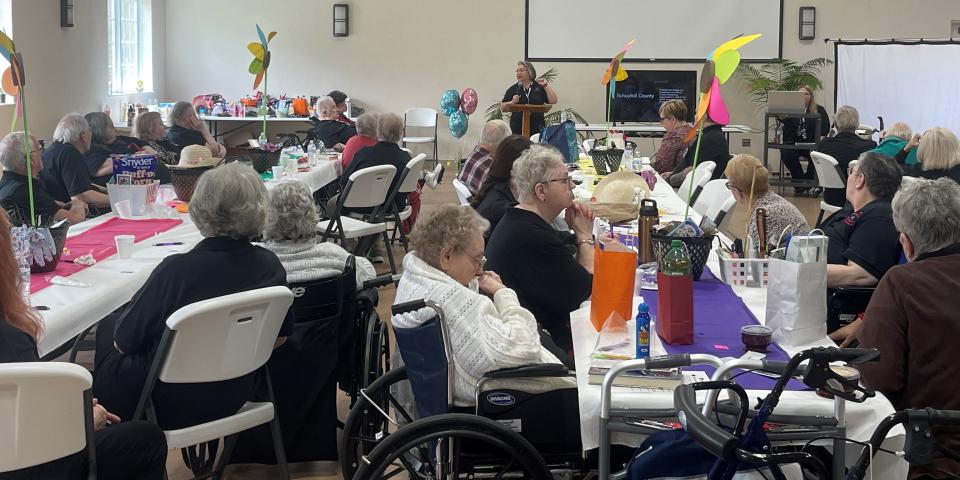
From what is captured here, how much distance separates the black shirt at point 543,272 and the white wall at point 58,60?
6.13m

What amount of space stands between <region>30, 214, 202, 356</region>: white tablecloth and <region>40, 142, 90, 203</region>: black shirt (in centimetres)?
225

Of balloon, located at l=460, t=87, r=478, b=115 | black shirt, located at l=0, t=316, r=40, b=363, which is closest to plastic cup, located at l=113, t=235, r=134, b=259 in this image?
black shirt, located at l=0, t=316, r=40, b=363

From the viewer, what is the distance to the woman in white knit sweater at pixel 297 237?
3.44 m

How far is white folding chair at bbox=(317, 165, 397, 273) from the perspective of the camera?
604 centimetres

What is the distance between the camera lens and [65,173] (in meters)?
6.05

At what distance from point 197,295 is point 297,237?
676 millimetres

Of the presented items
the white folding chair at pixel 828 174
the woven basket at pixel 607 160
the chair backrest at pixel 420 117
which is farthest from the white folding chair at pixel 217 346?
the chair backrest at pixel 420 117

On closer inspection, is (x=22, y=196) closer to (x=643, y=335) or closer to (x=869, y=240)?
(x=643, y=335)

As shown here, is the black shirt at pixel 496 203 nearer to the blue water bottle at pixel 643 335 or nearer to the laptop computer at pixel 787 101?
the blue water bottle at pixel 643 335

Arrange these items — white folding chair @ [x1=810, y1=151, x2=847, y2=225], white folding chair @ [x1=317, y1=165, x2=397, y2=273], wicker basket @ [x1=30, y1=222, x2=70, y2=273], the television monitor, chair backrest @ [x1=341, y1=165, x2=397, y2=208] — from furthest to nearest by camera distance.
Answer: the television monitor → white folding chair @ [x1=810, y1=151, x2=847, y2=225] → chair backrest @ [x1=341, y1=165, x2=397, y2=208] → white folding chair @ [x1=317, y1=165, x2=397, y2=273] → wicker basket @ [x1=30, y1=222, x2=70, y2=273]

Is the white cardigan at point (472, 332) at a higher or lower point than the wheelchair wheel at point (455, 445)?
higher

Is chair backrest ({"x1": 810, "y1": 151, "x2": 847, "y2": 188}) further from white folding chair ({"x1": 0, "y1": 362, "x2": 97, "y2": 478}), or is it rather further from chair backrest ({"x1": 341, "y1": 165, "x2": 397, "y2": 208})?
white folding chair ({"x1": 0, "y1": 362, "x2": 97, "y2": 478})

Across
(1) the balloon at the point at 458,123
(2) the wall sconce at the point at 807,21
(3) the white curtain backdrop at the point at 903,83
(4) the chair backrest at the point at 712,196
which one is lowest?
(4) the chair backrest at the point at 712,196

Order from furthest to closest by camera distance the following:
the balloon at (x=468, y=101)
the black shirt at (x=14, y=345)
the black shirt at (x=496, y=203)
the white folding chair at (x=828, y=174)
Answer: the balloon at (x=468, y=101), the white folding chair at (x=828, y=174), the black shirt at (x=496, y=203), the black shirt at (x=14, y=345)
